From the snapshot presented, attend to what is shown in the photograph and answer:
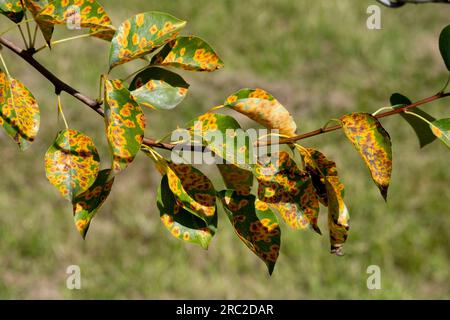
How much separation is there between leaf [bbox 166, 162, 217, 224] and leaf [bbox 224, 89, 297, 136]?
10cm

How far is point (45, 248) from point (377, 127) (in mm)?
2258

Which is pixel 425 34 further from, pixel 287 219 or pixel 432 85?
pixel 287 219

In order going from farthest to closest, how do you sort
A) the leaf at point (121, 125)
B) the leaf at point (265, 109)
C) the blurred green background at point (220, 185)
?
the blurred green background at point (220, 185) < the leaf at point (265, 109) < the leaf at point (121, 125)

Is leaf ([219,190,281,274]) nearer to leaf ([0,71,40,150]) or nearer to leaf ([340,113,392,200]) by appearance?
leaf ([340,113,392,200])

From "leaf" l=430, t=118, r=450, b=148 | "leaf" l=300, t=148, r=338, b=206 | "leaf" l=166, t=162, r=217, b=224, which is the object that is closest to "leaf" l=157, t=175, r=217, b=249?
"leaf" l=166, t=162, r=217, b=224

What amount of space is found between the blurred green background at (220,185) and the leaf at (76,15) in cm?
136

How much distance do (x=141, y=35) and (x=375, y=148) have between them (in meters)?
0.29

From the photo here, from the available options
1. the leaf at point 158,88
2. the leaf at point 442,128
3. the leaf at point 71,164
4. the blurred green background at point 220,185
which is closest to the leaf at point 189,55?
the leaf at point 158,88

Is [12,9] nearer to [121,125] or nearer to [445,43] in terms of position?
[121,125]

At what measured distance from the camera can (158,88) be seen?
0.84m

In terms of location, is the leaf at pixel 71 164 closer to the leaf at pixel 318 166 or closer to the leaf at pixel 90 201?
the leaf at pixel 90 201

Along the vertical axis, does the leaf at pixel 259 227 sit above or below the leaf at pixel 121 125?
below

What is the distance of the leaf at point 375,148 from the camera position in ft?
2.43
